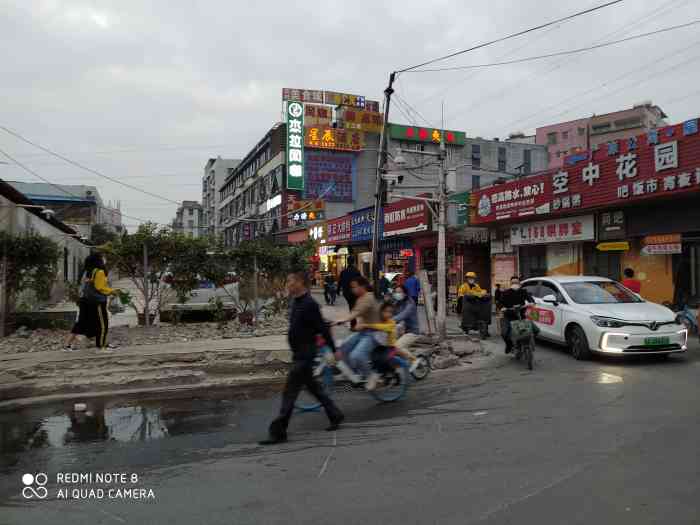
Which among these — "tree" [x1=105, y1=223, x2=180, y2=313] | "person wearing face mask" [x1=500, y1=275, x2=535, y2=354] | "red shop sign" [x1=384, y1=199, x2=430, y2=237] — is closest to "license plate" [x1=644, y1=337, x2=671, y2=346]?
"person wearing face mask" [x1=500, y1=275, x2=535, y2=354]

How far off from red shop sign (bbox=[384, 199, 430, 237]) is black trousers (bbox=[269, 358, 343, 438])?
779 inches

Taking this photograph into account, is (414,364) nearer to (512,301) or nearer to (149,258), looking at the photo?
(512,301)

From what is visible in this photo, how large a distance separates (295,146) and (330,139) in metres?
3.35

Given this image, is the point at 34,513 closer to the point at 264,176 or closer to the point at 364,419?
the point at 364,419

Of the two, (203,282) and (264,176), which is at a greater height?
(264,176)

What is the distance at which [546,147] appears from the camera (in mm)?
59938

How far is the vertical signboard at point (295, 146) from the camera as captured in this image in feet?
155

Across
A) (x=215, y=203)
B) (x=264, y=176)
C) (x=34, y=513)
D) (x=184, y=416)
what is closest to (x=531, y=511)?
(x=34, y=513)

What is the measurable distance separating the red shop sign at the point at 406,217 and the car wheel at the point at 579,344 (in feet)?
49.6

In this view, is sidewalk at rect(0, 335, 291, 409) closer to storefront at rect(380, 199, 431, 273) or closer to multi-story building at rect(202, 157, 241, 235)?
storefront at rect(380, 199, 431, 273)

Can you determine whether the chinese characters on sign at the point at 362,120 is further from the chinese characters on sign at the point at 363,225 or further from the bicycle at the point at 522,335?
the bicycle at the point at 522,335

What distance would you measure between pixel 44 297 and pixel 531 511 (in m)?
11.0

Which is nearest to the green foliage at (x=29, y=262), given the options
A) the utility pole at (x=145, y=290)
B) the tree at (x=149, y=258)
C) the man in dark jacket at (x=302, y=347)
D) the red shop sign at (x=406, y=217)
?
the tree at (x=149, y=258)

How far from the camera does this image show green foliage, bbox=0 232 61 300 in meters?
10.6
